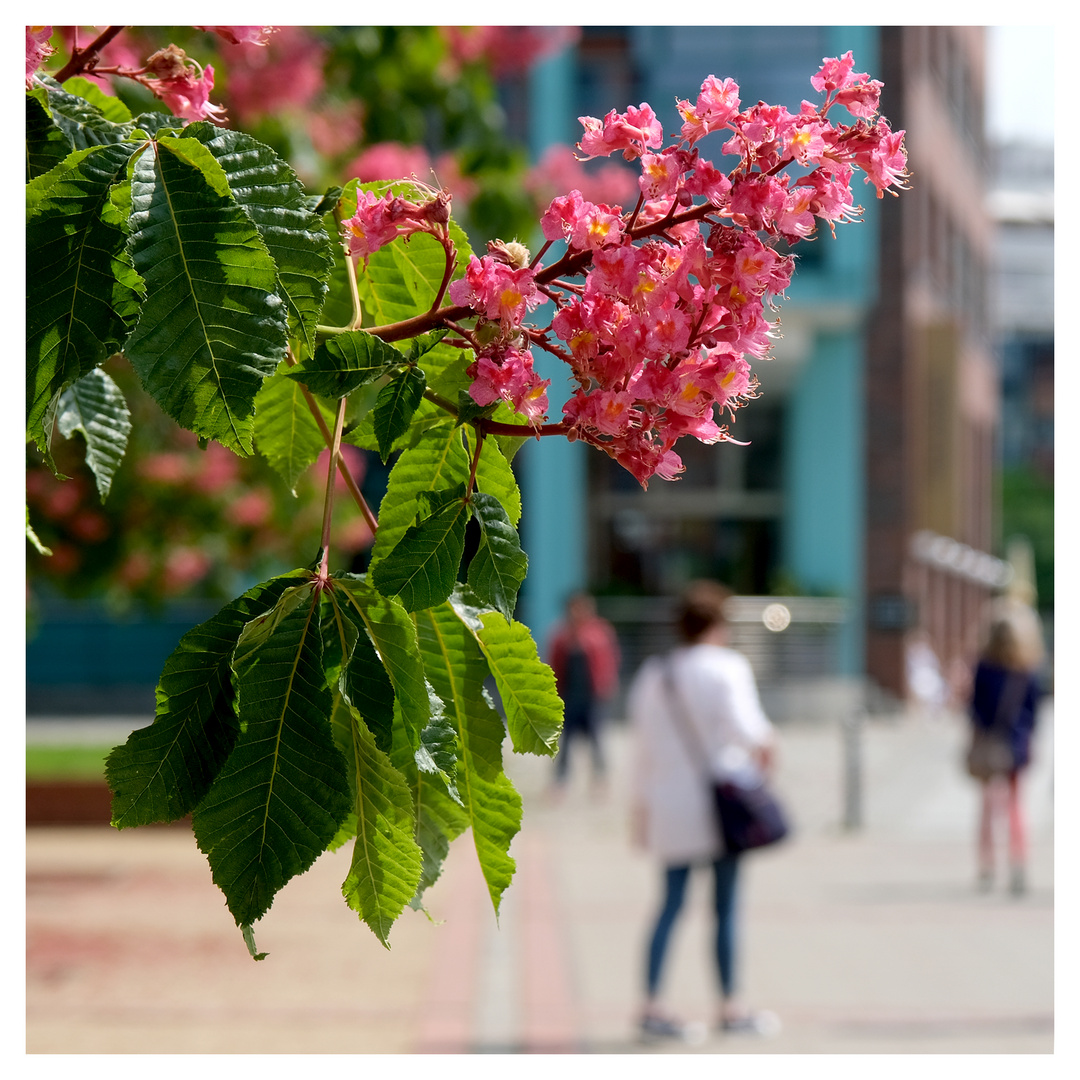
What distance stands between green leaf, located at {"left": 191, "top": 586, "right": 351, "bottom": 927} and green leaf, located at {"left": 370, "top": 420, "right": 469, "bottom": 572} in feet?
0.56

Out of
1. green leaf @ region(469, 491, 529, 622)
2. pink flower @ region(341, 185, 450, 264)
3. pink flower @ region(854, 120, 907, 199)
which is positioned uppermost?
pink flower @ region(854, 120, 907, 199)

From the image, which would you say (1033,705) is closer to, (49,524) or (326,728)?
(49,524)

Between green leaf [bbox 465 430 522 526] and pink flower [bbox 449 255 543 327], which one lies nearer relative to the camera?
pink flower [bbox 449 255 543 327]

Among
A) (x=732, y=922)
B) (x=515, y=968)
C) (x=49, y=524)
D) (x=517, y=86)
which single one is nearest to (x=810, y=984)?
(x=732, y=922)

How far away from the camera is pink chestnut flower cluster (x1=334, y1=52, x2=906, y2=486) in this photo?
1.19 metres

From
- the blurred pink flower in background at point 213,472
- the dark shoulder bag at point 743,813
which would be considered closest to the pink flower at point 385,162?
the blurred pink flower in background at point 213,472

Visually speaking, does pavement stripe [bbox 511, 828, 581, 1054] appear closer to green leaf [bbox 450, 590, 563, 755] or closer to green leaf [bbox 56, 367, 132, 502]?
green leaf [bbox 56, 367, 132, 502]

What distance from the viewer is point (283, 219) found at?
1.18m

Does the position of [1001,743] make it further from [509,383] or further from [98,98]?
[509,383]

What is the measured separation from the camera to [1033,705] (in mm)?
10234

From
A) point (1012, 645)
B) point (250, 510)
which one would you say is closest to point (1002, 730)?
point (1012, 645)

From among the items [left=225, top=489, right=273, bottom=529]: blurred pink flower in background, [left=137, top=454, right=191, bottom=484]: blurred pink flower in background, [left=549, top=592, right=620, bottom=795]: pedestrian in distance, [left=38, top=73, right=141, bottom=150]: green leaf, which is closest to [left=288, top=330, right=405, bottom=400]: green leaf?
[left=38, top=73, right=141, bottom=150]: green leaf

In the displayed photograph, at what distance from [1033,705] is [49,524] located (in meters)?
6.98

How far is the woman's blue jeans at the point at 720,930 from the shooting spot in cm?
671
